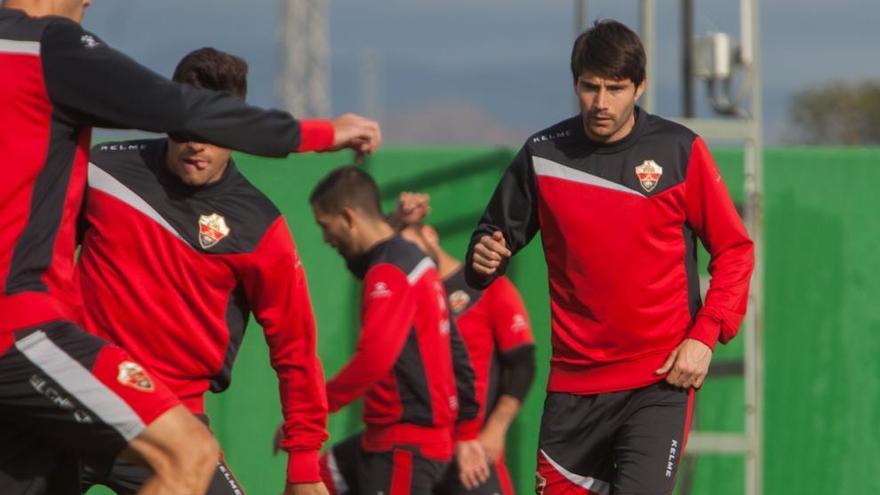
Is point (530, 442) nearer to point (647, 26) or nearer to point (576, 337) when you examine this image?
point (647, 26)

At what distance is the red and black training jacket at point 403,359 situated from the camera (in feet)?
26.9

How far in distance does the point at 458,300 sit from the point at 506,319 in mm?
286

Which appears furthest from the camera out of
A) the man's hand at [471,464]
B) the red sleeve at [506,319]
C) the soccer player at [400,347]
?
the red sleeve at [506,319]

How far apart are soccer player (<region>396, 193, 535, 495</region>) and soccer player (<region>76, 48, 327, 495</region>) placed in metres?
2.99

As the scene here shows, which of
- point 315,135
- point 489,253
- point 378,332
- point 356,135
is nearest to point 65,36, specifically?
point 315,135

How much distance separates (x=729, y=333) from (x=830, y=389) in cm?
487

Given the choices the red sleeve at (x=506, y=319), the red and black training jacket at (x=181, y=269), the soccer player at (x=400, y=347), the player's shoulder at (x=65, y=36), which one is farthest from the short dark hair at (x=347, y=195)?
the player's shoulder at (x=65, y=36)

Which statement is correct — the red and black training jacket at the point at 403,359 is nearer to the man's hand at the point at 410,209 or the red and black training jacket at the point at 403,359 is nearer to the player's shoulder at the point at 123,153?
the man's hand at the point at 410,209

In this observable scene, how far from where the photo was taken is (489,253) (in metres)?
6.89

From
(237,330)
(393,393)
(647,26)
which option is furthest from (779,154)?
(237,330)

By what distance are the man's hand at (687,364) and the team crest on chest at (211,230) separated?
1690 mm

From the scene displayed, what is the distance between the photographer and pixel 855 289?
1160 centimetres

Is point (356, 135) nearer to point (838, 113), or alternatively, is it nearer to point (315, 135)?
point (315, 135)

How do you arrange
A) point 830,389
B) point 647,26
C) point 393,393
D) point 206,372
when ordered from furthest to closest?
point 830,389
point 647,26
point 393,393
point 206,372
